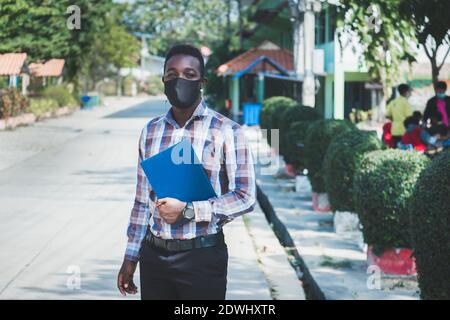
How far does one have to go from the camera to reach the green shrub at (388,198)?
8852mm

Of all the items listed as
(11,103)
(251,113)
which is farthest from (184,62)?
(251,113)

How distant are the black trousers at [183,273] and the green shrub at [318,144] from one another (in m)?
9.48

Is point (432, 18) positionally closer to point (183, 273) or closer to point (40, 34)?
point (183, 273)

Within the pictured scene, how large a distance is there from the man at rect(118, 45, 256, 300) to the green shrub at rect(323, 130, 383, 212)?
6894 millimetres

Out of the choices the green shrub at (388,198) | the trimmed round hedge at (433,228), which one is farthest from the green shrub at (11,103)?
the trimmed round hedge at (433,228)

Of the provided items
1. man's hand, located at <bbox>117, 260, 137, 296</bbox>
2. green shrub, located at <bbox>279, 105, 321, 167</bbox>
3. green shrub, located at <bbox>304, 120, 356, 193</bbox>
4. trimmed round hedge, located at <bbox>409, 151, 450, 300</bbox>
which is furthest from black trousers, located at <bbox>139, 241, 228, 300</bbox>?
green shrub, located at <bbox>279, 105, 321, 167</bbox>

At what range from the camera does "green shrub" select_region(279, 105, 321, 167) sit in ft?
56.4

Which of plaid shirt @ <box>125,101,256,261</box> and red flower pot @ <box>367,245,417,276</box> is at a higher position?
plaid shirt @ <box>125,101,256,261</box>

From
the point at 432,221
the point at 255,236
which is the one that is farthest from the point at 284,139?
the point at 432,221

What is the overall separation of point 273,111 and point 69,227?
11.1 meters

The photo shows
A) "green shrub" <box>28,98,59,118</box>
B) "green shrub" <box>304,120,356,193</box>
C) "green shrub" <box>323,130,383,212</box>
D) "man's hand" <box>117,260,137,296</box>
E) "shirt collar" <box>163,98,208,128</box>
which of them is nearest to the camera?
"shirt collar" <box>163,98,208,128</box>

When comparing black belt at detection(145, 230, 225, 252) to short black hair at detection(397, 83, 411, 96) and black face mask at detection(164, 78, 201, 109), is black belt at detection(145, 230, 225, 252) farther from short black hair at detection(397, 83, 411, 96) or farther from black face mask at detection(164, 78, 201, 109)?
short black hair at detection(397, 83, 411, 96)

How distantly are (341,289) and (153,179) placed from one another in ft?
15.3

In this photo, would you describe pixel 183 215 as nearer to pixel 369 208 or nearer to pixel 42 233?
pixel 369 208
